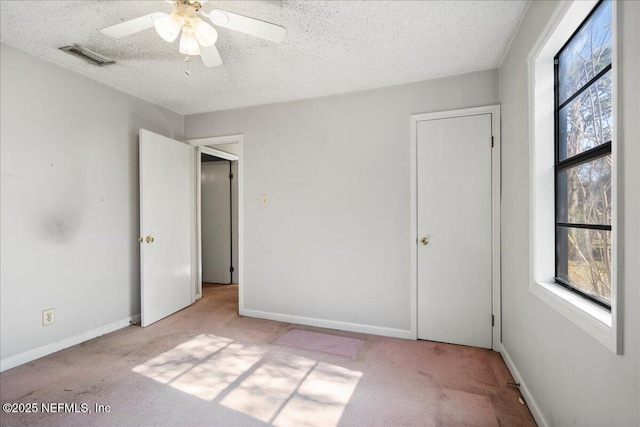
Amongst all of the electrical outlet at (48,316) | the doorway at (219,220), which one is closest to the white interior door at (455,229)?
the electrical outlet at (48,316)

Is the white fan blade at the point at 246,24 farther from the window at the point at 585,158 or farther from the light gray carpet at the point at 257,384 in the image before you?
the light gray carpet at the point at 257,384

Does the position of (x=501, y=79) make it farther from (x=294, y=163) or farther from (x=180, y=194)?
(x=180, y=194)

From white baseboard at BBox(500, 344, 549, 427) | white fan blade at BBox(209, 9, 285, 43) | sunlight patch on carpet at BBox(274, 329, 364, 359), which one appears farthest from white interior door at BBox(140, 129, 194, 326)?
white baseboard at BBox(500, 344, 549, 427)

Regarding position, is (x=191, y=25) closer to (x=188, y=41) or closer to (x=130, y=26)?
(x=188, y=41)

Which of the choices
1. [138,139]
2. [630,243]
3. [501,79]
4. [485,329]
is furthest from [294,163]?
[630,243]

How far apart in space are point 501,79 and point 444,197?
1044mm

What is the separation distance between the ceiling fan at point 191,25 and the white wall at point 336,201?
1.50 metres

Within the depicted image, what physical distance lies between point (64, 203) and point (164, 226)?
913 millimetres

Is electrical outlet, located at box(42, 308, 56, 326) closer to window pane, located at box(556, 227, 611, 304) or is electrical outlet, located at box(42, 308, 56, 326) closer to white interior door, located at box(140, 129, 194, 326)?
white interior door, located at box(140, 129, 194, 326)

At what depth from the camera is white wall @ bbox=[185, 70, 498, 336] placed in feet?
9.22

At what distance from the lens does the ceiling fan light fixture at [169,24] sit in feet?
4.68

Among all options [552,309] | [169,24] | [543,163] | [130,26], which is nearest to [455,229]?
[543,163]

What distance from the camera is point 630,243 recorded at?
93 cm

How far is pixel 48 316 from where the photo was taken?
2439 millimetres
